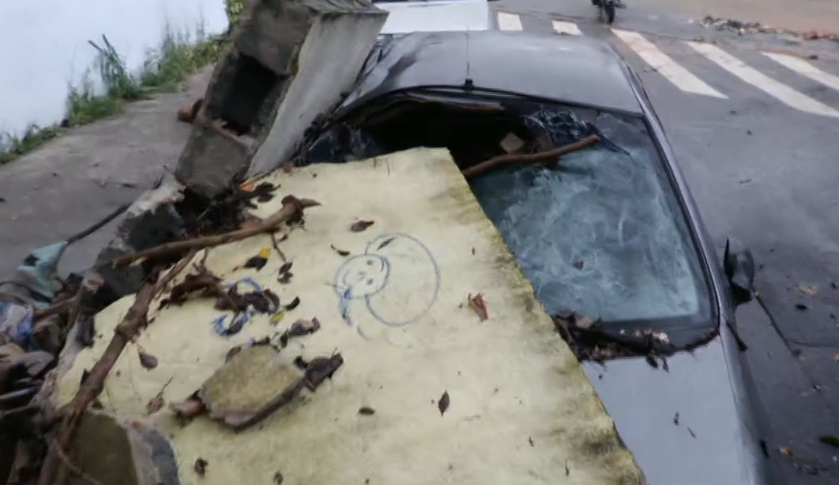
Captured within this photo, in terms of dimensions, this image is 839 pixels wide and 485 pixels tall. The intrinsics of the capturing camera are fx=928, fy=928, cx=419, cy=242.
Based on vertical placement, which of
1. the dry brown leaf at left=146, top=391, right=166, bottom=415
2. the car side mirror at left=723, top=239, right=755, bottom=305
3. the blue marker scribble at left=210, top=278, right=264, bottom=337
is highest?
the blue marker scribble at left=210, top=278, right=264, bottom=337

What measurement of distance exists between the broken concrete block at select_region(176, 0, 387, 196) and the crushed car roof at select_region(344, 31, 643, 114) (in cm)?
49

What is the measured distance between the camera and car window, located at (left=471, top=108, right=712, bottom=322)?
296 cm

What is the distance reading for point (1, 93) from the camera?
690cm

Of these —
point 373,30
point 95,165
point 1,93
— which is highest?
point 373,30

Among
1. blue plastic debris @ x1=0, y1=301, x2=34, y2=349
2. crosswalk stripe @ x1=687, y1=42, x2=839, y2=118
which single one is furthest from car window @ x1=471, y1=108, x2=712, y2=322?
crosswalk stripe @ x1=687, y1=42, x2=839, y2=118

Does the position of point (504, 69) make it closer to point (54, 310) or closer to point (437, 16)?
point (54, 310)

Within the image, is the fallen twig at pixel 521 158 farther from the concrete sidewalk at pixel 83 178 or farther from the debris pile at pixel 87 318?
the concrete sidewalk at pixel 83 178

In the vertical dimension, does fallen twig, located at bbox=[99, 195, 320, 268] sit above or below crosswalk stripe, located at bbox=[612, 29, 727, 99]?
above

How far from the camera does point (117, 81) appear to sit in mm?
8578

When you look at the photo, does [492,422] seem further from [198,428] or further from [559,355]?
[198,428]

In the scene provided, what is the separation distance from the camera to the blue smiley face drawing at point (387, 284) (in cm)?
235

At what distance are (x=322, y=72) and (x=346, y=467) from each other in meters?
1.71

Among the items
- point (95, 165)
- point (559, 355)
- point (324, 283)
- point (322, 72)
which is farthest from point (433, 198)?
point (95, 165)

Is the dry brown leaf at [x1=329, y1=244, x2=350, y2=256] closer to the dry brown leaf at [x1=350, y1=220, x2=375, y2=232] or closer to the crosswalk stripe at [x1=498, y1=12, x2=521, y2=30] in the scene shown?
the dry brown leaf at [x1=350, y1=220, x2=375, y2=232]
